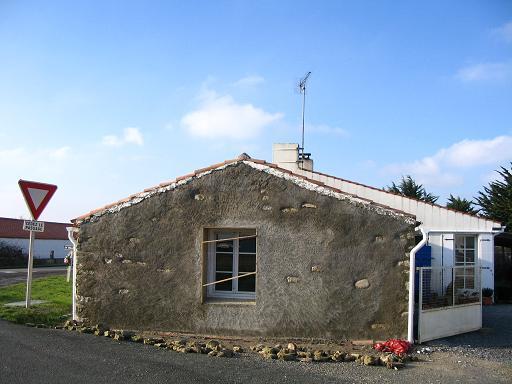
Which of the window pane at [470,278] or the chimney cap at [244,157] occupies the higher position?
the chimney cap at [244,157]

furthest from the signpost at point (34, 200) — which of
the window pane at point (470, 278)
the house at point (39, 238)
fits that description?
the house at point (39, 238)

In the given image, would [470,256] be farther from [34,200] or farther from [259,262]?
[34,200]

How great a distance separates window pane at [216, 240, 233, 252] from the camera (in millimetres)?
9414

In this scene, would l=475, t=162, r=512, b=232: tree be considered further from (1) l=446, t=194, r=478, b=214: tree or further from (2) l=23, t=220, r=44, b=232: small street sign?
(2) l=23, t=220, r=44, b=232: small street sign

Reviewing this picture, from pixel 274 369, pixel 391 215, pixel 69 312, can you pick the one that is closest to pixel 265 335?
pixel 274 369

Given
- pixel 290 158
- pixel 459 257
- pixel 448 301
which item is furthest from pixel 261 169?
pixel 459 257

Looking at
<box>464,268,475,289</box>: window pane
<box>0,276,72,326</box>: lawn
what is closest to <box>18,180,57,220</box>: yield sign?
<box>0,276,72,326</box>: lawn

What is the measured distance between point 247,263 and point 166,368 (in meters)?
3.07

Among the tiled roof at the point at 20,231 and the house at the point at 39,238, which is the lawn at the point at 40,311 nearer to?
the house at the point at 39,238

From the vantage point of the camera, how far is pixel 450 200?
98.5 ft

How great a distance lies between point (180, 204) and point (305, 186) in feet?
7.46

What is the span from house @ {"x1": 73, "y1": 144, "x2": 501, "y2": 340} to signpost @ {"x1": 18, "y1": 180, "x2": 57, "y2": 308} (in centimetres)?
141

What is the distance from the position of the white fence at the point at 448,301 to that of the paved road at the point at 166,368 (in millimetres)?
1006

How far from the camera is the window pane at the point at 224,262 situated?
30.8ft
